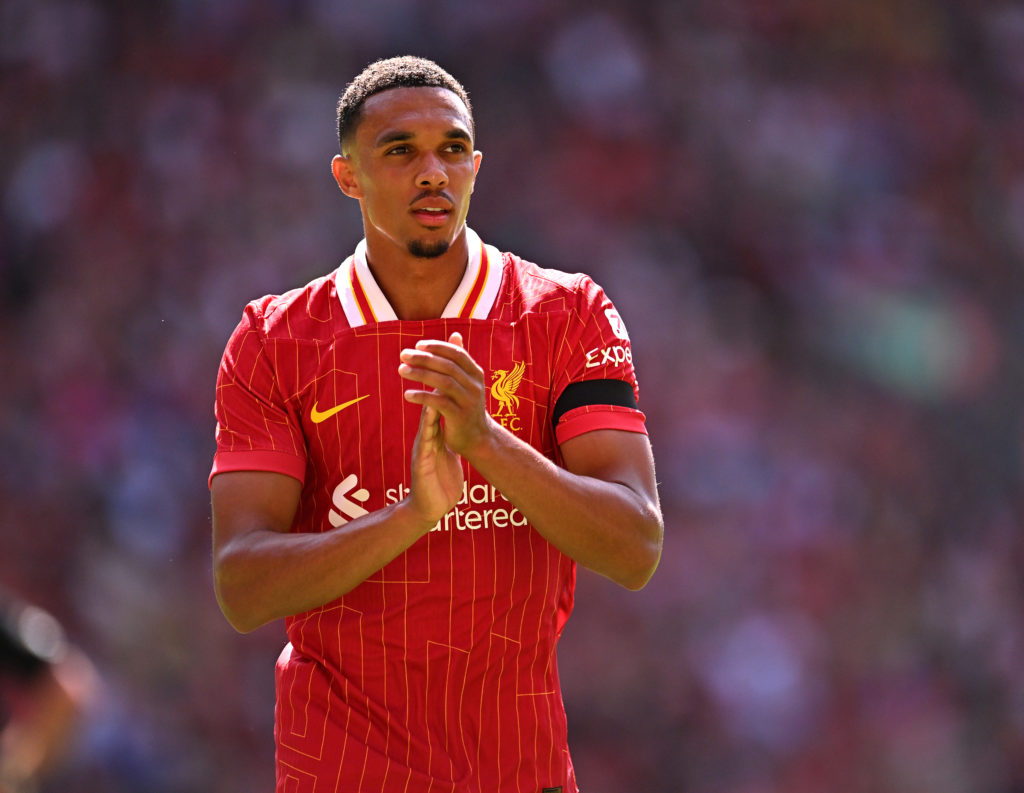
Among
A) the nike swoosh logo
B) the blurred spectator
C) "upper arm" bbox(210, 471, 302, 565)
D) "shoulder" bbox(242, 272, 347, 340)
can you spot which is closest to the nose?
"shoulder" bbox(242, 272, 347, 340)

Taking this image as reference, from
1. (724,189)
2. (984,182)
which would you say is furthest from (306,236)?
(984,182)

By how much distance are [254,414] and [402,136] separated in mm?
774

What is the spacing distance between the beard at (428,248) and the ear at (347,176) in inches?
11.1

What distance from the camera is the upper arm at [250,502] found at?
3154mm

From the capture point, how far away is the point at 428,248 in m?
3.32

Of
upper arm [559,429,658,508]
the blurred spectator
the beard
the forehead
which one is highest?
the forehead

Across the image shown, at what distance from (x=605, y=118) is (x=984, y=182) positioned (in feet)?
7.88

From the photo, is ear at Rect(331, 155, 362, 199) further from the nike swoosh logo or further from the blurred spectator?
the blurred spectator

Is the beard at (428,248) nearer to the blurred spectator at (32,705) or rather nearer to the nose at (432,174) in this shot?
the nose at (432,174)

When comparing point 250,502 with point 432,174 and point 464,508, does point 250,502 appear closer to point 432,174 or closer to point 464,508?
point 464,508

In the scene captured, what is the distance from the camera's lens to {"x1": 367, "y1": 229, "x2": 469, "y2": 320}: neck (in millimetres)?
Answer: 3379

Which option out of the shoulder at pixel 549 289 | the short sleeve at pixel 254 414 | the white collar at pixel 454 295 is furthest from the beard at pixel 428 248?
the short sleeve at pixel 254 414

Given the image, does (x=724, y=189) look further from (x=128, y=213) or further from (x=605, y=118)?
(x=128, y=213)

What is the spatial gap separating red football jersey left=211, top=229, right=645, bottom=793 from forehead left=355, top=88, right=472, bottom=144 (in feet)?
1.19
